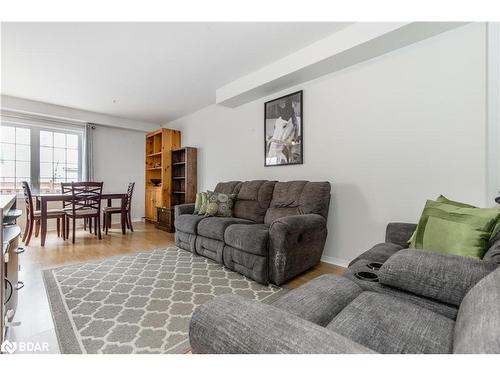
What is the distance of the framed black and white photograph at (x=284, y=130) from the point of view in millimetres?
3049

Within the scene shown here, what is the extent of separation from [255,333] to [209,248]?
2.22m

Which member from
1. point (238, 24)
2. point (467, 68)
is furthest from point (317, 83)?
point (467, 68)

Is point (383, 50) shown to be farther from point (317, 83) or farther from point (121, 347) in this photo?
point (121, 347)

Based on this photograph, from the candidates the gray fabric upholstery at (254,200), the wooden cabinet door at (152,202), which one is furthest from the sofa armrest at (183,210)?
the wooden cabinet door at (152,202)

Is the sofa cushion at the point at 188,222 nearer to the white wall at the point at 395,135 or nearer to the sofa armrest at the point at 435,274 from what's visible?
the white wall at the point at 395,135

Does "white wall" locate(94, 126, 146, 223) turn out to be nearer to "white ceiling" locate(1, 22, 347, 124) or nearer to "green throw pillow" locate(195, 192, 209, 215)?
"white ceiling" locate(1, 22, 347, 124)

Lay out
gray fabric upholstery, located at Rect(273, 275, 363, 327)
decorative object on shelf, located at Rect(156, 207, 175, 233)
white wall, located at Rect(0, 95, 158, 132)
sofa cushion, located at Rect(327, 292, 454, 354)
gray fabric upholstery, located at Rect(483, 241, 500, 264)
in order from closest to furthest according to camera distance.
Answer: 1. sofa cushion, located at Rect(327, 292, 454, 354)
2. gray fabric upholstery, located at Rect(273, 275, 363, 327)
3. gray fabric upholstery, located at Rect(483, 241, 500, 264)
4. white wall, located at Rect(0, 95, 158, 132)
5. decorative object on shelf, located at Rect(156, 207, 175, 233)

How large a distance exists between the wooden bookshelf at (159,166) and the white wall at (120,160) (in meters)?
0.20

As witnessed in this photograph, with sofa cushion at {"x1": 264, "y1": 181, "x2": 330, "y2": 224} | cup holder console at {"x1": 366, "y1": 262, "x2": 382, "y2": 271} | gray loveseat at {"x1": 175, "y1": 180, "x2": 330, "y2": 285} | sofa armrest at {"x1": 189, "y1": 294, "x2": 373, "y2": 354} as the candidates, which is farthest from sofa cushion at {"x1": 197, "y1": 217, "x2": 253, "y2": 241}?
sofa armrest at {"x1": 189, "y1": 294, "x2": 373, "y2": 354}

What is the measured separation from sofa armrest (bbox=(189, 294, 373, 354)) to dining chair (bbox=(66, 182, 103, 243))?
12.6ft

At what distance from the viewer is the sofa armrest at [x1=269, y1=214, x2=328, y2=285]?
2086 millimetres

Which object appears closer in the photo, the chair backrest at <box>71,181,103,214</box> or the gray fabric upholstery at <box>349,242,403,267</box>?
the gray fabric upholstery at <box>349,242,403,267</box>

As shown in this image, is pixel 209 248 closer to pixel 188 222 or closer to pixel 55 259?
pixel 188 222

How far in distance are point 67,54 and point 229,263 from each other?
2.97m
